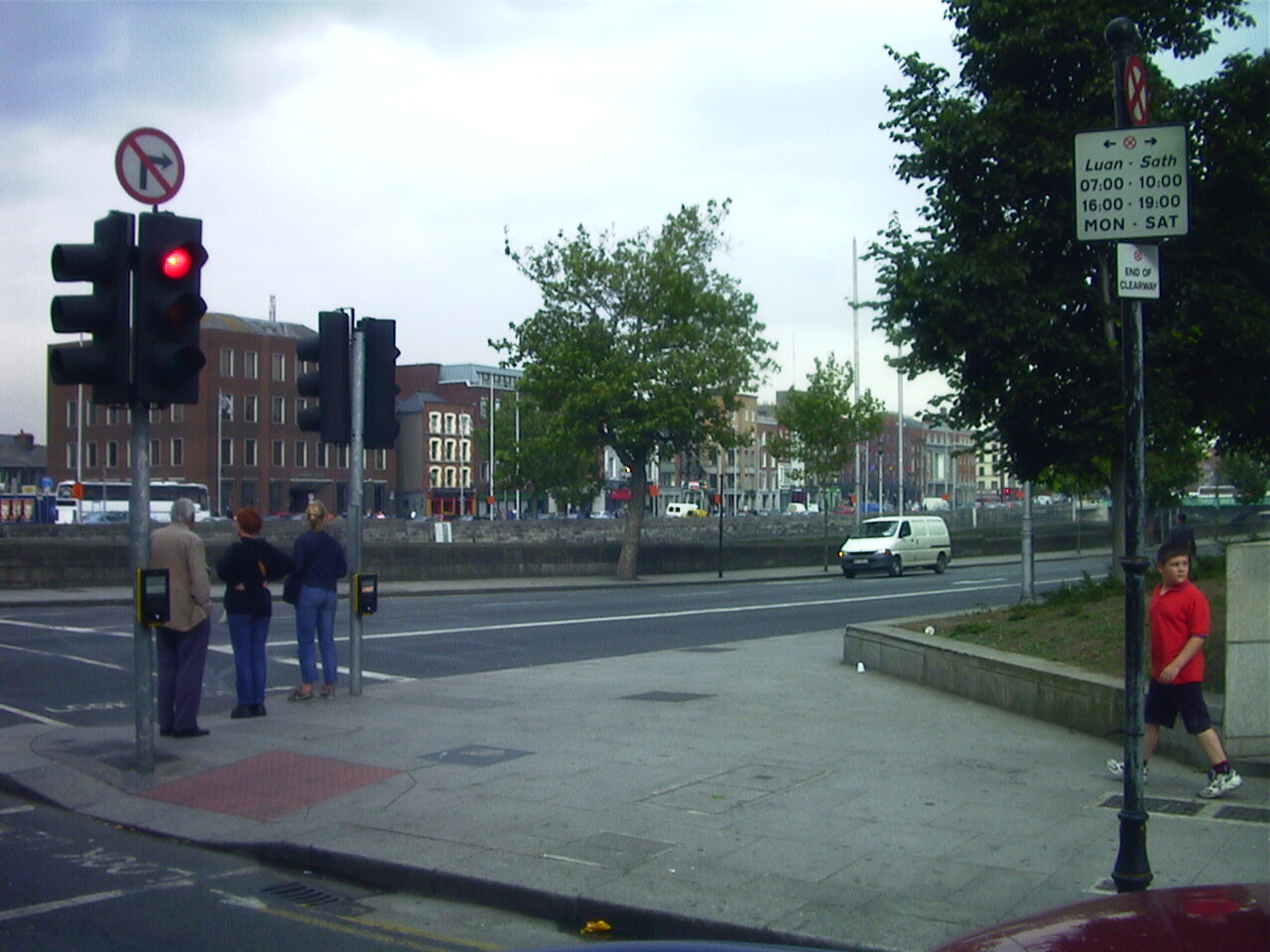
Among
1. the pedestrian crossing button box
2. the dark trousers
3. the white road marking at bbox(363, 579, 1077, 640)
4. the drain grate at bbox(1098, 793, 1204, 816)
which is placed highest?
the pedestrian crossing button box

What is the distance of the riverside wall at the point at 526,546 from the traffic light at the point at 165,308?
80.0 feet

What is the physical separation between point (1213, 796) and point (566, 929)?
4.18m

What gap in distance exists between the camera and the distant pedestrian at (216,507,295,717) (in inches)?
431

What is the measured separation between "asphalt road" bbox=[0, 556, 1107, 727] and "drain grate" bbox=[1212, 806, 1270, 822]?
8.56 metres

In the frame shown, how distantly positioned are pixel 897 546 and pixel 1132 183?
121 feet

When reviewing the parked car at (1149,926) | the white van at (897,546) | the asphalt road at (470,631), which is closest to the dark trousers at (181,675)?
the asphalt road at (470,631)

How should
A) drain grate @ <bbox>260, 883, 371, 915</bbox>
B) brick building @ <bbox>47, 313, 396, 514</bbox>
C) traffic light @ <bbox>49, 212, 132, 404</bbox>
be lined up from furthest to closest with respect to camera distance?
brick building @ <bbox>47, 313, 396, 514</bbox>
traffic light @ <bbox>49, 212, 132, 404</bbox>
drain grate @ <bbox>260, 883, 371, 915</bbox>

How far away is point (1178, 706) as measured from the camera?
7.79 meters

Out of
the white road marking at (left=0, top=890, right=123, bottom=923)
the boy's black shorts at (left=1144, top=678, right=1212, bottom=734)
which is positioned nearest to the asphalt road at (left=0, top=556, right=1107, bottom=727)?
the white road marking at (left=0, top=890, right=123, bottom=923)

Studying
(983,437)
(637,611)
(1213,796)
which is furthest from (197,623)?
(637,611)

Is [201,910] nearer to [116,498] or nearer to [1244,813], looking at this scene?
[1244,813]

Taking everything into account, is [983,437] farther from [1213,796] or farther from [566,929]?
[566,929]

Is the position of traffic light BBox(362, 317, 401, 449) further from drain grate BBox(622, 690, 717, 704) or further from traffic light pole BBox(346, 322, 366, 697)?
drain grate BBox(622, 690, 717, 704)

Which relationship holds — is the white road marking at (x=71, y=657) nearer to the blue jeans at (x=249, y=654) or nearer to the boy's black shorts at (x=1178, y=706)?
the blue jeans at (x=249, y=654)
